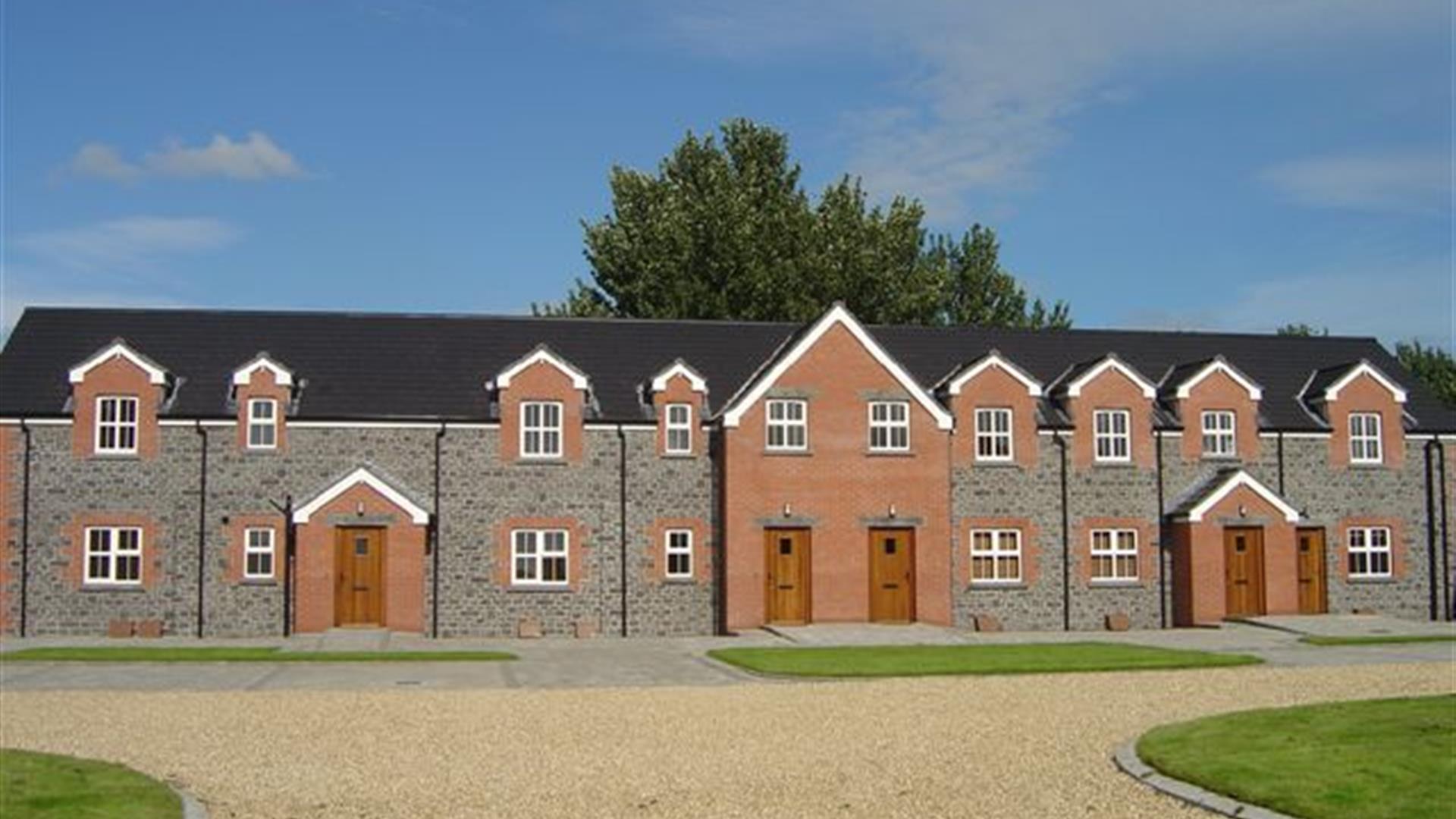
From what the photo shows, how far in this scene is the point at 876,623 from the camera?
4394 cm

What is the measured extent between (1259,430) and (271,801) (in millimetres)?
38571

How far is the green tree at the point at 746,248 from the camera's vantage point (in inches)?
2623

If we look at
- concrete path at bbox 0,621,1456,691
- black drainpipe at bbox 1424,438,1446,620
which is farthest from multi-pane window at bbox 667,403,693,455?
black drainpipe at bbox 1424,438,1446,620

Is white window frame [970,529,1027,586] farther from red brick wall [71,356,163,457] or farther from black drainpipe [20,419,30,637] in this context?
black drainpipe [20,419,30,637]

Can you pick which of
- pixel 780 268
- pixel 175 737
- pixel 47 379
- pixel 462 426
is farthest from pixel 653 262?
pixel 175 737

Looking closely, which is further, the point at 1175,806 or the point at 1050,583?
the point at 1050,583

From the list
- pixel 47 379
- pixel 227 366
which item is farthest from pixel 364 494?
pixel 47 379

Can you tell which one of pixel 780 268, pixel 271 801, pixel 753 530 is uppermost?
pixel 780 268

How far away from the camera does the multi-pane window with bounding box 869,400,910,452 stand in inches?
1783

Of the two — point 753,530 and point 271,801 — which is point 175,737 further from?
point 753,530

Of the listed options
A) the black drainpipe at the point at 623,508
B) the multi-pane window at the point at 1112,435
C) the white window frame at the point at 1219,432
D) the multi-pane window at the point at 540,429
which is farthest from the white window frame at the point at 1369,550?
the multi-pane window at the point at 540,429

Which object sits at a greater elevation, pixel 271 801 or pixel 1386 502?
pixel 1386 502

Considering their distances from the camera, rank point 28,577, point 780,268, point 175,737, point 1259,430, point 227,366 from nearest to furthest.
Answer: point 175,737 < point 28,577 < point 227,366 < point 1259,430 < point 780,268

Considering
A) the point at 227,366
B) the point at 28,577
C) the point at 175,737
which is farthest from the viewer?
the point at 227,366
